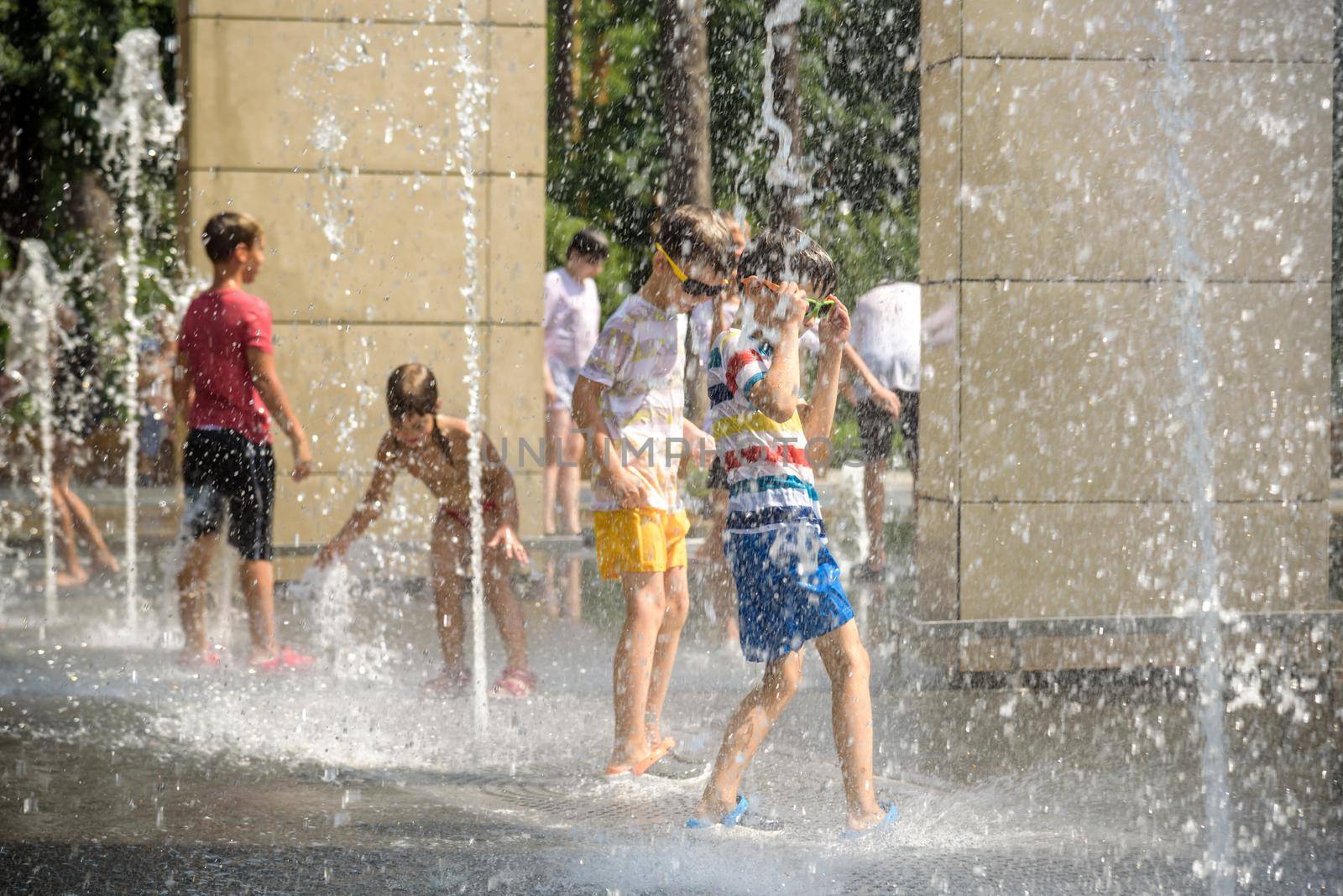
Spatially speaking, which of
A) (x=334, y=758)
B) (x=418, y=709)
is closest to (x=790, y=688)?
(x=334, y=758)

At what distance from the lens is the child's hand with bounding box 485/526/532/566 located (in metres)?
6.64

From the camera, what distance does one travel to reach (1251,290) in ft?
22.9

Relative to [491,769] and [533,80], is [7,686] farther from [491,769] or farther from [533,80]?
[533,80]

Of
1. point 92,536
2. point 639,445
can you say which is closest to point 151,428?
point 92,536

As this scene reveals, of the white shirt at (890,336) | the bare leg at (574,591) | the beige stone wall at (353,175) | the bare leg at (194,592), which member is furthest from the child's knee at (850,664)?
the white shirt at (890,336)

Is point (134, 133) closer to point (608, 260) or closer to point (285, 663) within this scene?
point (608, 260)

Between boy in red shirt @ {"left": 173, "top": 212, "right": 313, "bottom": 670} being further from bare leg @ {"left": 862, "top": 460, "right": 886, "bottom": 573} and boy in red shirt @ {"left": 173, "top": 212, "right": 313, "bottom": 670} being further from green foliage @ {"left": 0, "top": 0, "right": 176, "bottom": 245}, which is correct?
green foliage @ {"left": 0, "top": 0, "right": 176, "bottom": 245}

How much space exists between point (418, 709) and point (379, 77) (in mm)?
4196

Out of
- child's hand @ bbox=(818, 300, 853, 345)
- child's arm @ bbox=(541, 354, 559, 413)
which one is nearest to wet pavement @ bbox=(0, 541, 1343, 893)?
child's hand @ bbox=(818, 300, 853, 345)

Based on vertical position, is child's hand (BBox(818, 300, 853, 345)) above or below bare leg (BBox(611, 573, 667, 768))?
above

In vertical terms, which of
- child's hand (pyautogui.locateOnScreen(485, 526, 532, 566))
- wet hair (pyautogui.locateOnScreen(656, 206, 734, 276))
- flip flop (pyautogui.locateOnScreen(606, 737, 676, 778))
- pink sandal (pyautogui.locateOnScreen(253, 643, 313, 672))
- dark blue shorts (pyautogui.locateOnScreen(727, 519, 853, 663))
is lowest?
pink sandal (pyautogui.locateOnScreen(253, 643, 313, 672))

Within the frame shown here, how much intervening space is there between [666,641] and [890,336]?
514 cm

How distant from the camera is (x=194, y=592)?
7449 mm

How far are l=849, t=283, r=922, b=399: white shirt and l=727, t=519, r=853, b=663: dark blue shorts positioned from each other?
565cm
